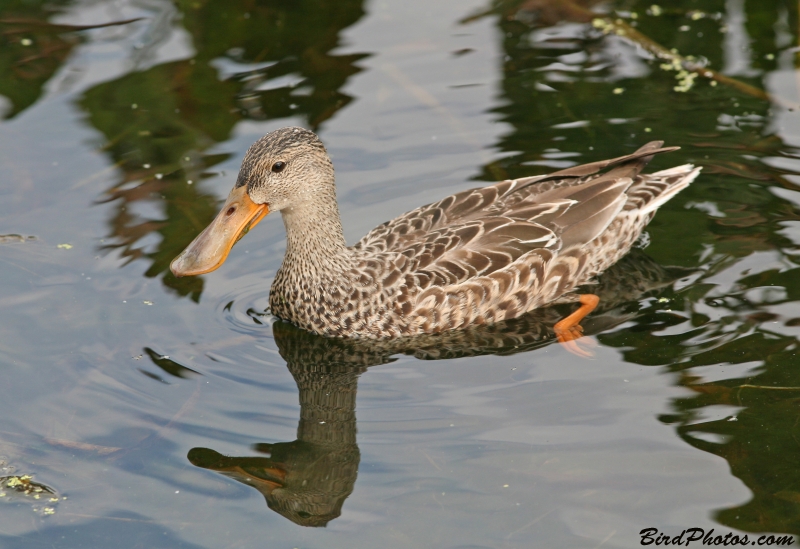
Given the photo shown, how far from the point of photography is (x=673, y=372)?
6438mm

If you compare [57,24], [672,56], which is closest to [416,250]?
[672,56]

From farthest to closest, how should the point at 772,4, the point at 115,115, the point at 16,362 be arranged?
the point at 772,4, the point at 115,115, the point at 16,362

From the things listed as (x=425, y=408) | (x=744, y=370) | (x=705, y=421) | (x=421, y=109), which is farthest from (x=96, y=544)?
(x=421, y=109)

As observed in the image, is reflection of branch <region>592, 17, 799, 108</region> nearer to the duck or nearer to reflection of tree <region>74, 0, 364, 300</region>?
the duck

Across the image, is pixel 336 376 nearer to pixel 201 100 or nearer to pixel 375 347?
pixel 375 347

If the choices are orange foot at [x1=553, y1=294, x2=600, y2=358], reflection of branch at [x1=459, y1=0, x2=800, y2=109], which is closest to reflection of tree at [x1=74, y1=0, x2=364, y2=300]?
reflection of branch at [x1=459, y1=0, x2=800, y2=109]

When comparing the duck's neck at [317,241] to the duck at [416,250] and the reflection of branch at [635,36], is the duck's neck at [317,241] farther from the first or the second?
the reflection of branch at [635,36]

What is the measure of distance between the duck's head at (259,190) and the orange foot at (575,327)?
6.82 feet

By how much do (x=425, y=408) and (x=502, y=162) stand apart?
331cm

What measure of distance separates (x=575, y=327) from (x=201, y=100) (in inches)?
187

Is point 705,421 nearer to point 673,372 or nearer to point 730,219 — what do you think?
point 673,372

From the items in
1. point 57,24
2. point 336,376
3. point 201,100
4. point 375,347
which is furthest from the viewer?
point 57,24

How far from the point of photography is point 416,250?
23.5ft

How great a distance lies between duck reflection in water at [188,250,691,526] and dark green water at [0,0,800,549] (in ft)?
0.07
